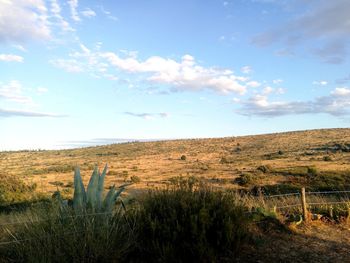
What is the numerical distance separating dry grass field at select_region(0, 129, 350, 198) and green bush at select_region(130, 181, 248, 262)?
67.1 ft

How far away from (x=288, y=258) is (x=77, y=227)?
148 inches

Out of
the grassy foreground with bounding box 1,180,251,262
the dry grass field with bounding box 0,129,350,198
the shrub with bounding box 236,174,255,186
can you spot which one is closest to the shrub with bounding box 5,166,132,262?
the grassy foreground with bounding box 1,180,251,262

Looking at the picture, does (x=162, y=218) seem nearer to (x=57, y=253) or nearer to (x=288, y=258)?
(x=57, y=253)

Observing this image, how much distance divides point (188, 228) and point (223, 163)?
48.6 meters

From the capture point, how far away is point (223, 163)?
55094 millimetres

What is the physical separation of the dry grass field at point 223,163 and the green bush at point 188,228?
20439 mm

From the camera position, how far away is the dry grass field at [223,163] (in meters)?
32.7

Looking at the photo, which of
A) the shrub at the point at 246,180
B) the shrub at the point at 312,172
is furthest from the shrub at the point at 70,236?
the shrub at the point at 312,172

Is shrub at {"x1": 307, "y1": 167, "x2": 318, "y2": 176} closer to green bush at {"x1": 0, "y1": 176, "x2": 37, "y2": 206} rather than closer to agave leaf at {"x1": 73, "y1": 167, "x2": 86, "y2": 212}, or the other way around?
green bush at {"x1": 0, "y1": 176, "x2": 37, "y2": 206}

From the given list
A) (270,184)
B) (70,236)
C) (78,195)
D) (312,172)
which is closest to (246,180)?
(270,184)

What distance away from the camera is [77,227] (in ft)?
23.3

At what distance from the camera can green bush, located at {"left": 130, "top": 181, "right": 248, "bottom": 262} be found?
683 cm

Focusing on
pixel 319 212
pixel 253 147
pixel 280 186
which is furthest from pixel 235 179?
pixel 253 147

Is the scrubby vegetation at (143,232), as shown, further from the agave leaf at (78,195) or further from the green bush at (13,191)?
the green bush at (13,191)
